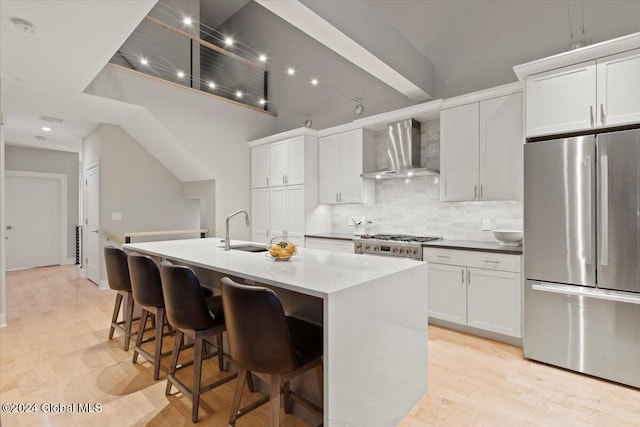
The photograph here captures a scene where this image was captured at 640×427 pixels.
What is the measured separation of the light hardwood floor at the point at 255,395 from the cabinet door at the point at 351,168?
2.04 metres

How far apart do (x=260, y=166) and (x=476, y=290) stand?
12.8 ft

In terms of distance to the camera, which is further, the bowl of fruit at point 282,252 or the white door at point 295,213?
the white door at point 295,213

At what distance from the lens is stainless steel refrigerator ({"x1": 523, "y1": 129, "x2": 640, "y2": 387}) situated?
7.57 feet

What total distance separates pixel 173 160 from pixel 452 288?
477 centimetres

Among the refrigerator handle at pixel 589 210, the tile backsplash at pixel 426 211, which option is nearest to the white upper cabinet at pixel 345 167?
the tile backsplash at pixel 426 211

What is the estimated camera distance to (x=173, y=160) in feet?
18.1

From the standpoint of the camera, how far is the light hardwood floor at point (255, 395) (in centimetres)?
197

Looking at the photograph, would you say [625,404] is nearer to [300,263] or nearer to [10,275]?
[300,263]

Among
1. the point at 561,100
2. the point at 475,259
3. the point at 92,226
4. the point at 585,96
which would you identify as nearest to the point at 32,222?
the point at 92,226

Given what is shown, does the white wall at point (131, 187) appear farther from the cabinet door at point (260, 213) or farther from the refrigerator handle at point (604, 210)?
the refrigerator handle at point (604, 210)

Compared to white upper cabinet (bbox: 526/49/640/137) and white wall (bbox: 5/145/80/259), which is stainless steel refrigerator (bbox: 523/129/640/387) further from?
white wall (bbox: 5/145/80/259)

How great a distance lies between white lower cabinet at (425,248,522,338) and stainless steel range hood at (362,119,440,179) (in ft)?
3.41

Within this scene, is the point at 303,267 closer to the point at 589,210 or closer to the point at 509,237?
the point at 589,210

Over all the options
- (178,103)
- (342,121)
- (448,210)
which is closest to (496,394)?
(448,210)
